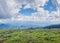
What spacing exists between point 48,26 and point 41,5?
68 centimetres

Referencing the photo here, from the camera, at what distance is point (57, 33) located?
7293 millimetres

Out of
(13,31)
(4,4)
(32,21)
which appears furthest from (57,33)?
(4,4)

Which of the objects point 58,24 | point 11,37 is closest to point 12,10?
point 11,37

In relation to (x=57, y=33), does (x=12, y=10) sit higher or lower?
higher

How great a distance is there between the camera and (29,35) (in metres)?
7.16

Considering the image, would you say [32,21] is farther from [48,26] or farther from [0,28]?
[0,28]

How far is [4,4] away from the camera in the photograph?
740cm

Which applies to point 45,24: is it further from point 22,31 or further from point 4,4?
point 4,4

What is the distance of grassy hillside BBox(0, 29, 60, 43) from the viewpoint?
710 cm

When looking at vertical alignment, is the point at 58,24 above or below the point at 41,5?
below

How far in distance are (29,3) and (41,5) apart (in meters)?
0.37

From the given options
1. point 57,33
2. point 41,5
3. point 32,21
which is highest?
point 41,5

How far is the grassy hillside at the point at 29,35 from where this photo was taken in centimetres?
710

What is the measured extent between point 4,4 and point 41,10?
1.15 m
